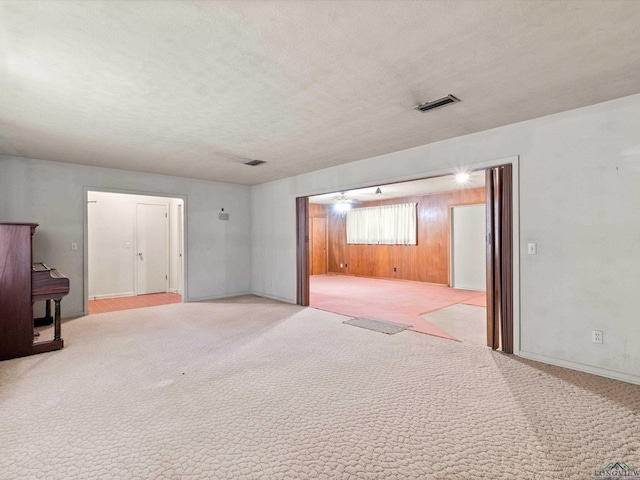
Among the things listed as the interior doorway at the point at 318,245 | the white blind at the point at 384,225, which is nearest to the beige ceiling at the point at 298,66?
the white blind at the point at 384,225

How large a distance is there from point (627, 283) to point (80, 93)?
486 cm

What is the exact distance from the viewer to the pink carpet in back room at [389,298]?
5.21 m

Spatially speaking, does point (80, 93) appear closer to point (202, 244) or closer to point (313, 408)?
point (313, 408)

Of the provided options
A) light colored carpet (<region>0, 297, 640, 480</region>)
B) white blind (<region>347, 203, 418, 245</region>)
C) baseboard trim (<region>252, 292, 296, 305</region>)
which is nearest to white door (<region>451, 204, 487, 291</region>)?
white blind (<region>347, 203, 418, 245</region>)

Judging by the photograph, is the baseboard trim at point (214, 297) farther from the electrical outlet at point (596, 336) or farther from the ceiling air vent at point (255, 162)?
the electrical outlet at point (596, 336)

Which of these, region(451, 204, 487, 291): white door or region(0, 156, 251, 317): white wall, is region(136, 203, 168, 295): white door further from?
region(451, 204, 487, 291): white door

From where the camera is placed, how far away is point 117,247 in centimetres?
698

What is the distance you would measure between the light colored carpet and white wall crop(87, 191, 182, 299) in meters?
3.50

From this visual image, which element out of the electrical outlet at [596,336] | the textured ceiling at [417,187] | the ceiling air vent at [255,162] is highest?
the textured ceiling at [417,187]

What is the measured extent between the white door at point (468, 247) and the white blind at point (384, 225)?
3.83 feet

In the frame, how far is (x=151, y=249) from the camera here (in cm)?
739

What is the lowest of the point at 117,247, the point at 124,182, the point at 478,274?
the point at 478,274

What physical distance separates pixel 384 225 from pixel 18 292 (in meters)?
8.19

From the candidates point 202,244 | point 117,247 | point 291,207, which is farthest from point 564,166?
point 117,247
